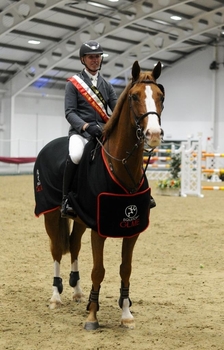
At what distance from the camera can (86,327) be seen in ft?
12.9

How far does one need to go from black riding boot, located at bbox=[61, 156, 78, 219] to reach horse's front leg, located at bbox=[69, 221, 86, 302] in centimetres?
51

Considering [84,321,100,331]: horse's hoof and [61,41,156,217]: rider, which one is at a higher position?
[61,41,156,217]: rider

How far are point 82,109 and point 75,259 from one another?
4.40ft

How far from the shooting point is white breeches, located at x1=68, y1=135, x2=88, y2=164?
425cm

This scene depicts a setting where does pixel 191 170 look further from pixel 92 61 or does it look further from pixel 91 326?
pixel 91 326

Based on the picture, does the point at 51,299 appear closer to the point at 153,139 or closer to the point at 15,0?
the point at 153,139

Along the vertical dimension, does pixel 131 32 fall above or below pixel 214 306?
above

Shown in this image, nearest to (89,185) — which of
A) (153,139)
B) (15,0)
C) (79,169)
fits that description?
(79,169)

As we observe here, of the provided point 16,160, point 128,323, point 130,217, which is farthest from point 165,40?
point 128,323

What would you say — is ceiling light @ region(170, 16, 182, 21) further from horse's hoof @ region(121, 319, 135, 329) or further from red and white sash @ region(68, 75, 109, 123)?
horse's hoof @ region(121, 319, 135, 329)

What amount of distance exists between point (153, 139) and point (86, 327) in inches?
59.2

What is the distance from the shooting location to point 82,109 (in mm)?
4438

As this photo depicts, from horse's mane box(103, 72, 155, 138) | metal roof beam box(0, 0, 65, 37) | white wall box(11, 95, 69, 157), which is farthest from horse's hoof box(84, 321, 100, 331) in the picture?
white wall box(11, 95, 69, 157)

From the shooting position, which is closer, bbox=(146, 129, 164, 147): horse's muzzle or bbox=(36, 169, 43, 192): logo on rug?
bbox=(146, 129, 164, 147): horse's muzzle
